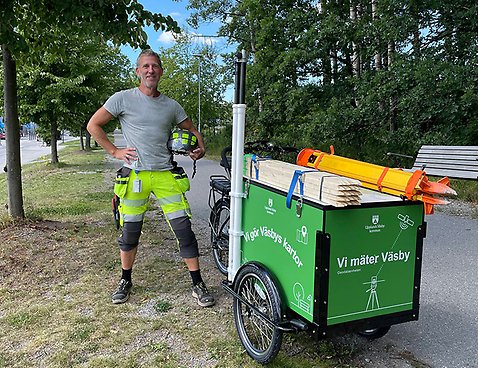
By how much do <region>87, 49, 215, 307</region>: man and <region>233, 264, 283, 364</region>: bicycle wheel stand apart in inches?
26.4

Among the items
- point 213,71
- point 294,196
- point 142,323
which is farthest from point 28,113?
point 213,71

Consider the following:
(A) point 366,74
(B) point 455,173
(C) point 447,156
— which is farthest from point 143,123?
(A) point 366,74

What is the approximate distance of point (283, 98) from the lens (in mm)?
15766

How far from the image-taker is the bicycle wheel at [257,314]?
9.14 feet

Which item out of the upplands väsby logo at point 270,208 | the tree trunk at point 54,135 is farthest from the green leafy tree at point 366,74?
the upplands väsby logo at point 270,208

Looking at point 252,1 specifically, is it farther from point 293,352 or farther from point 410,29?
point 293,352

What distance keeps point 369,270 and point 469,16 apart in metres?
9.48

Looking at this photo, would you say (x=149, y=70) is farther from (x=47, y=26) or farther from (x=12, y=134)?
(x=12, y=134)

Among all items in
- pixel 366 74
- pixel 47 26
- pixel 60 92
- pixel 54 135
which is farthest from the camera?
pixel 54 135

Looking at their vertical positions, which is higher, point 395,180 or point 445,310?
point 395,180

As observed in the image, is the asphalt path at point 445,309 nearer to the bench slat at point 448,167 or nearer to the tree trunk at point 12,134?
the bench slat at point 448,167

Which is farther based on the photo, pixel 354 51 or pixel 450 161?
pixel 354 51

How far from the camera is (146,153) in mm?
3781

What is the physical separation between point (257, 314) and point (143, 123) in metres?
1.78
